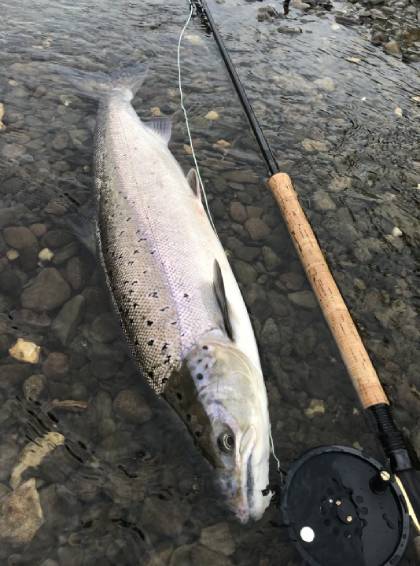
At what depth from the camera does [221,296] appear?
3562mm

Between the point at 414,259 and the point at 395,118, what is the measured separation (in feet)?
9.36

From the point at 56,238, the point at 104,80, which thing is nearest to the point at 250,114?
the point at 104,80

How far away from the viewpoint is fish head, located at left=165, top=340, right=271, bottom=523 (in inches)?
111

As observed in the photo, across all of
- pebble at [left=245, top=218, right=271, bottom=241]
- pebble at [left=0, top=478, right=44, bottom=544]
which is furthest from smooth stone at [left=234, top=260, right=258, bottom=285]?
pebble at [left=0, top=478, right=44, bottom=544]

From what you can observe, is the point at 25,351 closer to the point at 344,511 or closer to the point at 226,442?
the point at 226,442

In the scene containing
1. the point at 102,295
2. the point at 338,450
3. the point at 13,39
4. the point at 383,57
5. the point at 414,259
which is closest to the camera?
the point at 338,450

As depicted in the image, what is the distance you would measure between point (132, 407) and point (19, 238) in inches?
86.1

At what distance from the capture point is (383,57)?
786 cm

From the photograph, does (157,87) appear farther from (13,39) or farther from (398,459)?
(398,459)

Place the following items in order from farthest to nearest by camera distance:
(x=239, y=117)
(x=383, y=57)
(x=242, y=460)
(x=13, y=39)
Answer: (x=383, y=57) < (x=13, y=39) < (x=239, y=117) < (x=242, y=460)

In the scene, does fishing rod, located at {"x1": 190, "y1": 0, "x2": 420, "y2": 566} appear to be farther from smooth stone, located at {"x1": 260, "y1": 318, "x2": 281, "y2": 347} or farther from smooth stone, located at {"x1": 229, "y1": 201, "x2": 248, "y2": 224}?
smooth stone, located at {"x1": 229, "y1": 201, "x2": 248, "y2": 224}

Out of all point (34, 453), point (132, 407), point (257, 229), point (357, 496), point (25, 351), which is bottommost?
point (34, 453)

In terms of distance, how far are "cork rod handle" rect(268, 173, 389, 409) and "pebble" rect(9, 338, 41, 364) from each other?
2492mm

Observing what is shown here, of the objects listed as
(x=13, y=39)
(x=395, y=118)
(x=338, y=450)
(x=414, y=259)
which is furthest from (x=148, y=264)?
(x=13, y=39)
